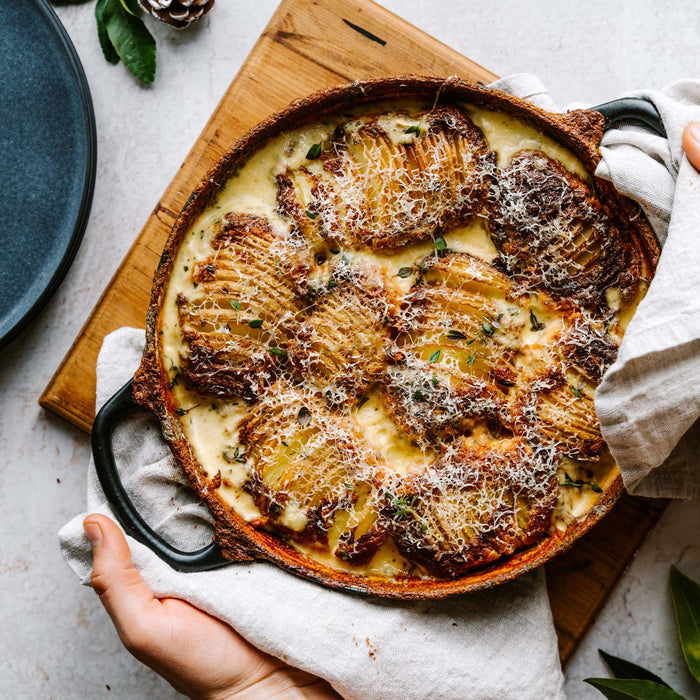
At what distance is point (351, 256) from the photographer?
229 cm

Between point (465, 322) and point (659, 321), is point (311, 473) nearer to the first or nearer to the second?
point (465, 322)

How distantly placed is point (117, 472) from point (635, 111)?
200 centimetres

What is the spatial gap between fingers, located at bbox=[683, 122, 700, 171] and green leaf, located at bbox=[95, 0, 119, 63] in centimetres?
210

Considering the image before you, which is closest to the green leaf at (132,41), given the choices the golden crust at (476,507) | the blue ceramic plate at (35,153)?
the blue ceramic plate at (35,153)

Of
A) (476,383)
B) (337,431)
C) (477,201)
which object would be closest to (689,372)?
(476,383)

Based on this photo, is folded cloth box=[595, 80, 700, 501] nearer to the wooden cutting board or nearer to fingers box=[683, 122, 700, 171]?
fingers box=[683, 122, 700, 171]

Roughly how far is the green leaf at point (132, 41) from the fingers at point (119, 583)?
168 centimetres

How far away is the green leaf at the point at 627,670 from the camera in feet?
8.36

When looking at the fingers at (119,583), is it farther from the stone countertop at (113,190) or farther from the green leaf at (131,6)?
the green leaf at (131,6)

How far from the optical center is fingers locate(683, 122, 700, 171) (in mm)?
2115

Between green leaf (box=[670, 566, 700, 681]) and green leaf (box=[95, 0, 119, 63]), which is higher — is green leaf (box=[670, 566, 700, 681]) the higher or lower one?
the lower one

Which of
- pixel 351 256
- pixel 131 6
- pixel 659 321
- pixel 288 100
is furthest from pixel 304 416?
pixel 131 6

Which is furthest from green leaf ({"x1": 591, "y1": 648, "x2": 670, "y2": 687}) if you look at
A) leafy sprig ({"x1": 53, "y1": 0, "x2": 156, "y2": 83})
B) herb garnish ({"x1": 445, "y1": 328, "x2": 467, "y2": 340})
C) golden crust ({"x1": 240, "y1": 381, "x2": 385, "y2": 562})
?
leafy sprig ({"x1": 53, "y1": 0, "x2": 156, "y2": 83})

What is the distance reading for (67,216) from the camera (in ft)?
8.70
